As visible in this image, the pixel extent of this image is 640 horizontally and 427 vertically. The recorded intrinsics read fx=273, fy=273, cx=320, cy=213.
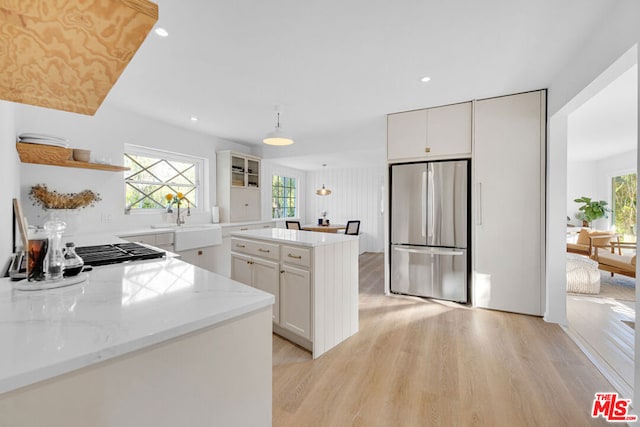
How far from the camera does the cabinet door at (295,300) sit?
2.18 meters

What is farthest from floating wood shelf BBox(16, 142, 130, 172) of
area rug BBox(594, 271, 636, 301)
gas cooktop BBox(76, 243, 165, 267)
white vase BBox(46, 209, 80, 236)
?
area rug BBox(594, 271, 636, 301)

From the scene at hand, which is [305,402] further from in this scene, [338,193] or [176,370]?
[338,193]

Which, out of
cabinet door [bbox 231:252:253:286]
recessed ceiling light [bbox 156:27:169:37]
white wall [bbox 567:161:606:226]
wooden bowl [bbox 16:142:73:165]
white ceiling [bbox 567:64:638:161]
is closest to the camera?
recessed ceiling light [bbox 156:27:169:37]

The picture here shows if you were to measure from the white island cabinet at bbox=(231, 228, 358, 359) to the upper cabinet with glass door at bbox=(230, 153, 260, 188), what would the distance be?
236 centimetres

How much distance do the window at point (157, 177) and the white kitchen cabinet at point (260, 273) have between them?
1888mm

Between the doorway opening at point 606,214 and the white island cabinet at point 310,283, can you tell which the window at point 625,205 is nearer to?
the doorway opening at point 606,214

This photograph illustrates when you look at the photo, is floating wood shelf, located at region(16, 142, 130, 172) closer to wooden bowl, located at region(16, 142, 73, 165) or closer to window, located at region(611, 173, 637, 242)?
wooden bowl, located at region(16, 142, 73, 165)

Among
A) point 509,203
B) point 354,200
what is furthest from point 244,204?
point 509,203

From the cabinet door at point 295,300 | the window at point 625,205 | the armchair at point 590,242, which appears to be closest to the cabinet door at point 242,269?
the cabinet door at point 295,300

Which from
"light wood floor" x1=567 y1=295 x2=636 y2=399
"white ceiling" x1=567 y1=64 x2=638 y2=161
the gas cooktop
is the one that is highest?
"white ceiling" x1=567 y1=64 x2=638 y2=161

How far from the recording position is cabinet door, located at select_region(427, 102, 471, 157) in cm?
315

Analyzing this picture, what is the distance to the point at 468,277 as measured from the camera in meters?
3.26

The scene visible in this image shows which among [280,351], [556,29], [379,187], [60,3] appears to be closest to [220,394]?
[60,3]

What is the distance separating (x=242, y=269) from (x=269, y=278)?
445mm
